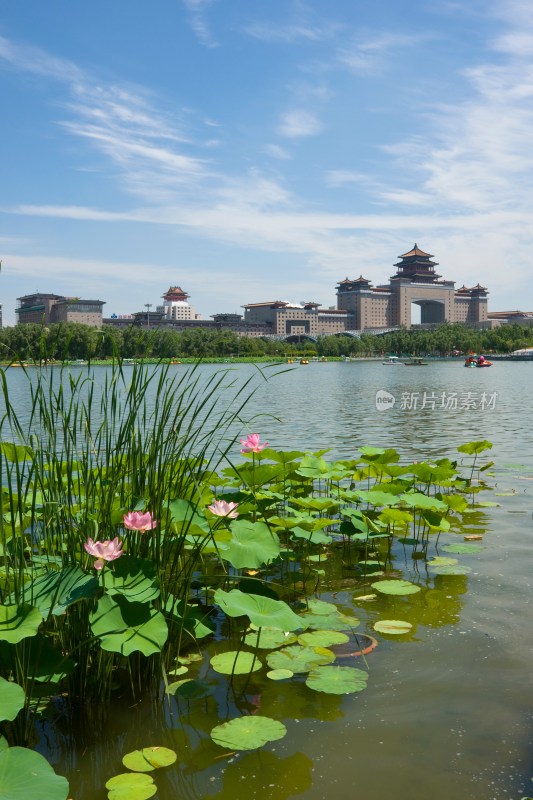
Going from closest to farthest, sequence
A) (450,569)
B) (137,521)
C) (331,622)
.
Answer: (137,521) → (331,622) → (450,569)

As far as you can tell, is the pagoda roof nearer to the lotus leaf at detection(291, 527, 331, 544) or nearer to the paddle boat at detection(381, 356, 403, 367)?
the paddle boat at detection(381, 356, 403, 367)

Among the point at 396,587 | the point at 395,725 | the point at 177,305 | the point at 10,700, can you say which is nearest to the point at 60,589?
the point at 10,700

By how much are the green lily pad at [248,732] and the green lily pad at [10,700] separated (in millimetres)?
460

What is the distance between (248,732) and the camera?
4.69ft

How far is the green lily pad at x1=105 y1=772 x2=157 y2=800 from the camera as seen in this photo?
49.9 inches

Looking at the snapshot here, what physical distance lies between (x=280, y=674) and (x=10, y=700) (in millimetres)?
767

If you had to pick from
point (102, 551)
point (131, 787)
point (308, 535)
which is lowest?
point (131, 787)

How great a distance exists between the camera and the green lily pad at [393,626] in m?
2.00

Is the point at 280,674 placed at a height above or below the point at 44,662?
below

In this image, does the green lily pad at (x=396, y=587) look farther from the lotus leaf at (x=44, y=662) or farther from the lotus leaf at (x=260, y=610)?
the lotus leaf at (x=44, y=662)

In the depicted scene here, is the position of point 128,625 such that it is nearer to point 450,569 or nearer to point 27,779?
point 27,779

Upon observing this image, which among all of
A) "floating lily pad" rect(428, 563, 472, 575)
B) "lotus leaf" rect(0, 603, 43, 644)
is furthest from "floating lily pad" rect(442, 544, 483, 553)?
"lotus leaf" rect(0, 603, 43, 644)

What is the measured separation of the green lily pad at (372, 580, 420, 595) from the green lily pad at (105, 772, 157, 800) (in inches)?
44.3

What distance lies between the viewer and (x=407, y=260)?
3575 inches
